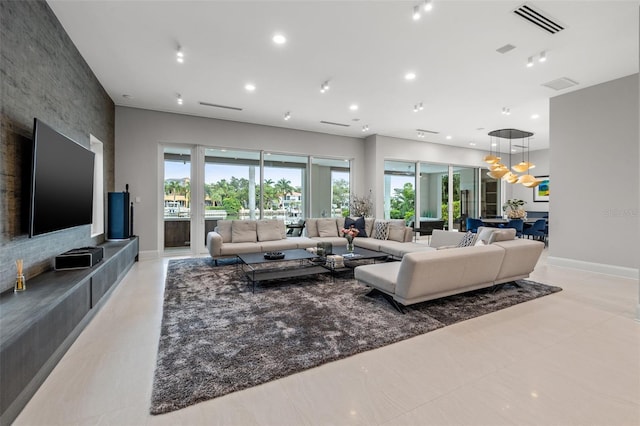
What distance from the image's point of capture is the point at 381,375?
6.67ft

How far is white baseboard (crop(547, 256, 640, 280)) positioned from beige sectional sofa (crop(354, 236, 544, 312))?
201 centimetres

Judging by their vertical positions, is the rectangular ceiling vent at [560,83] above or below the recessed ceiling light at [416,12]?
above

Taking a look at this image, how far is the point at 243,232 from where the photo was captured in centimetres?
593

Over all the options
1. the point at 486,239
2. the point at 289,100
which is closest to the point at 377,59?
the point at 289,100

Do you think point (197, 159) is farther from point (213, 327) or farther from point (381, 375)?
point (381, 375)

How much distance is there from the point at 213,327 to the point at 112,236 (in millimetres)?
3495

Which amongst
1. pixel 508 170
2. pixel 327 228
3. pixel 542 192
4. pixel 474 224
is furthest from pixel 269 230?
pixel 542 192

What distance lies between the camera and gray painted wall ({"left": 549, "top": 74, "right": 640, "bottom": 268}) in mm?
4691

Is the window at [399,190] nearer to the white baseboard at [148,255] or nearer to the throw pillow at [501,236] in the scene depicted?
the throw pillow at [501,236]

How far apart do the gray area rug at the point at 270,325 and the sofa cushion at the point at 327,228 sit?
223 cm

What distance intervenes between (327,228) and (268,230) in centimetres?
137

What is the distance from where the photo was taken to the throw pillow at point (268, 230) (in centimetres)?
606

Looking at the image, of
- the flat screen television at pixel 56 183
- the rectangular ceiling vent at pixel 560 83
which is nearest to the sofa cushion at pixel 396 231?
the rectangular ceiling vent at pixel 560 83

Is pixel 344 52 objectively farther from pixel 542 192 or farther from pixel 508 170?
Result: pixel 542 192
